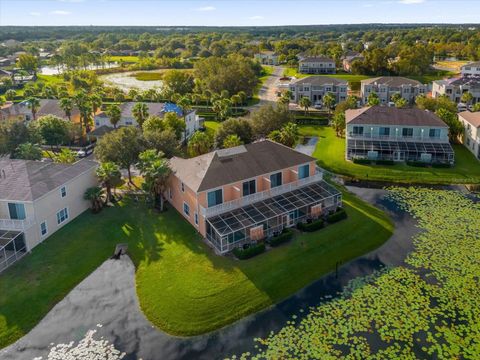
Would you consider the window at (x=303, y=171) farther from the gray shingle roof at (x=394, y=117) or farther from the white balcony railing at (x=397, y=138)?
the gray shingle roof at (x=394, y=117)

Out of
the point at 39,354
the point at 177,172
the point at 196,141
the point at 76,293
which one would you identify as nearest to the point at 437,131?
the point at 196,141

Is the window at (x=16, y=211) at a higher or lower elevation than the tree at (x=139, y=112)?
lower

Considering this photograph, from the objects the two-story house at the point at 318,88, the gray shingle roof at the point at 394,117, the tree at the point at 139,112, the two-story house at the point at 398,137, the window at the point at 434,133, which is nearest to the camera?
the two-story house at the point at 398,137

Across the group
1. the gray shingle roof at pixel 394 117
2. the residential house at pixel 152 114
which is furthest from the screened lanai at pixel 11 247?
the gray shingle roof at pixel 394 117

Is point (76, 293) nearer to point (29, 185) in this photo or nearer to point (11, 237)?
point (11, 237)

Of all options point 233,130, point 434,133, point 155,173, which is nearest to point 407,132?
point 434,133
